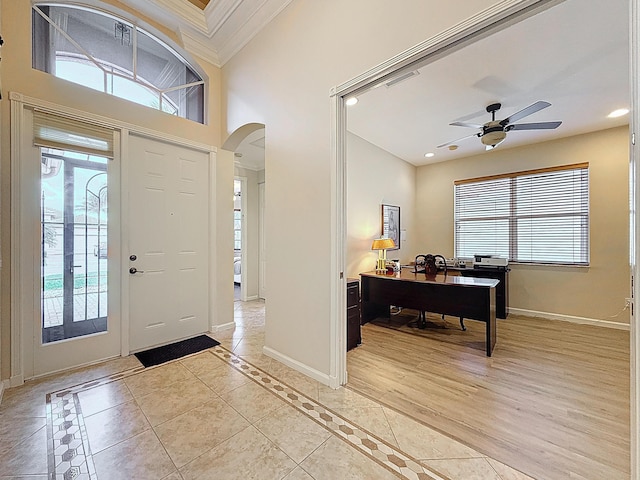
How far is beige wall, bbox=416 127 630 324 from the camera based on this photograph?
383cm

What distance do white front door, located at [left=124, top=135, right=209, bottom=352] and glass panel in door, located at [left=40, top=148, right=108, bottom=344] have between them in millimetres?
256

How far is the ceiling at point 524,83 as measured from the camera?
2.09m

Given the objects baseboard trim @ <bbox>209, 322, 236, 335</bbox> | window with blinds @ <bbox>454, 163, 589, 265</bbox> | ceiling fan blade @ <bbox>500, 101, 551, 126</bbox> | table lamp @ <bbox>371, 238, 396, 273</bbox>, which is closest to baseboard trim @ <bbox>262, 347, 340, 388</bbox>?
baseboard trim @ <bbox>209, 322, 236, 335</bbox>

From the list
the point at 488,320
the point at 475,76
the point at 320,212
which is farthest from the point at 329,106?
the point at 488,320

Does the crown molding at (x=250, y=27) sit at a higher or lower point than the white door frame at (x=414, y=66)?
higher

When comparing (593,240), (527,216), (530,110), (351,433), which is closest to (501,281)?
(527,216)

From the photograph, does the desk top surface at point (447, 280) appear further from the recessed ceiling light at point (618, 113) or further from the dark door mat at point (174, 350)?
the recessed ceiling light at point (618, 113)

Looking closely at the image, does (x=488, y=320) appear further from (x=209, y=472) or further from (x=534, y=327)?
(x=209, y=472)

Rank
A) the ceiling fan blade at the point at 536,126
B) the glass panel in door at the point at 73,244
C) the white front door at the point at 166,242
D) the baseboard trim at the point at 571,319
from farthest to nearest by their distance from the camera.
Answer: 1. the baseboard trim at the point at 571,319
2. the ceiling fan blade at the point at 536,126
3. the white front door at the point at 166,242
4. the glass panel in door at the point at 73,244

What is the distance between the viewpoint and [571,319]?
4.12 meters

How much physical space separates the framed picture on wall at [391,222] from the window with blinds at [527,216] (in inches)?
47.3

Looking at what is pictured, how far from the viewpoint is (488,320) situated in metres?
2.91

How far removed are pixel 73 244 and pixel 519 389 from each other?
13.5ft

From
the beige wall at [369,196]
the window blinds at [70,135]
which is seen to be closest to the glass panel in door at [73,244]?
the window blinds at [70,135]
